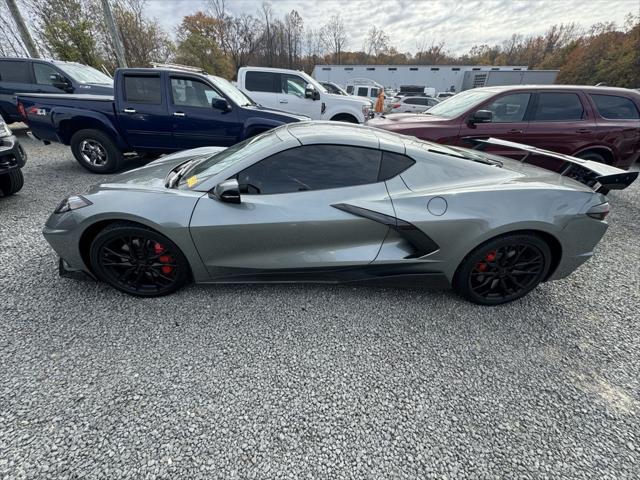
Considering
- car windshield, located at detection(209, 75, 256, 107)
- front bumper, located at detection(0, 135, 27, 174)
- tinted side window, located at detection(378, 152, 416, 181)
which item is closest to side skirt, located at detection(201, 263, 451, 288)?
tinted side window, located at detection(378, 152, 416, 181)

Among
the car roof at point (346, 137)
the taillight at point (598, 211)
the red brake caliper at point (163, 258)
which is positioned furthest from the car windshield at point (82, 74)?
the taillight at point (598, 211)

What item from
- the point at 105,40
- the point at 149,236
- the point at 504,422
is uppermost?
the point at 105,40

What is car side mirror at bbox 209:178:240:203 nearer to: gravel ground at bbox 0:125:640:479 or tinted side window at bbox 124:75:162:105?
gravel ground at bbox 0:125:640:479

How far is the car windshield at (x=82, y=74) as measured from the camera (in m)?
7.25

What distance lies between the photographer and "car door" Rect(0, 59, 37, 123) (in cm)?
716

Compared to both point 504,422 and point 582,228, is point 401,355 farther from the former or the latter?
point 582,228

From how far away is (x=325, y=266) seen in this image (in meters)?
2.09

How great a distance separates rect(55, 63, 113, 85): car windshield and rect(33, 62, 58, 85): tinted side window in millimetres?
208

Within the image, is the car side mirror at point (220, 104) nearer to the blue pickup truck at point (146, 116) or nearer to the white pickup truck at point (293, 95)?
the blue pickup truck at point (146, 116)

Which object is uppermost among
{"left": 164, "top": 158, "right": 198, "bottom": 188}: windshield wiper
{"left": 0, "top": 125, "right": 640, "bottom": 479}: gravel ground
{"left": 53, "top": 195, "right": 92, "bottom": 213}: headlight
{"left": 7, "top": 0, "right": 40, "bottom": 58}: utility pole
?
{"left": 7, "top": 0, "right": 40, "bottom": 58}: utility pole

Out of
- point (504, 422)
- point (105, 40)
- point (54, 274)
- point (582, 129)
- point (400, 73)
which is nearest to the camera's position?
point (504, 422)

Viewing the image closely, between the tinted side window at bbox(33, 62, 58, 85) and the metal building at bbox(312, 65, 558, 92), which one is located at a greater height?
the metal building at bbox(312, 65, 558, 92)

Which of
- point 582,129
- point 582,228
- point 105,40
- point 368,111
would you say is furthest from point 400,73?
point 582,228

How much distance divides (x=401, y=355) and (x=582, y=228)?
1.61m
